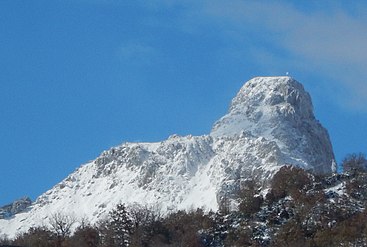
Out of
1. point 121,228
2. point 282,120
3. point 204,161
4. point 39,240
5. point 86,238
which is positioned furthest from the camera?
point 282,120

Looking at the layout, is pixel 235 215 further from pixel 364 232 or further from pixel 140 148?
pixel 140 148

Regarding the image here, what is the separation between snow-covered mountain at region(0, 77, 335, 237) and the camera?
131500mm

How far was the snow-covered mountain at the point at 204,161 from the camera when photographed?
131500 millimetres

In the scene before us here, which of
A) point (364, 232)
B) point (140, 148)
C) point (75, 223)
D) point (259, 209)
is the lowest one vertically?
point (364, 232)

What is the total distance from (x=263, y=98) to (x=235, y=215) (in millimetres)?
57503

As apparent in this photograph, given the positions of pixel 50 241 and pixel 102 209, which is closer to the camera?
pixel 50 241

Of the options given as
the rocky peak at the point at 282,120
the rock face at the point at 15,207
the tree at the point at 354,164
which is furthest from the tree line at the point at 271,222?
the rock face at the point at 15,207

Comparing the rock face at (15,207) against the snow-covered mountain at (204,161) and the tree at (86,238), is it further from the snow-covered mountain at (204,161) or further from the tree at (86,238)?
the tree at (86,238)

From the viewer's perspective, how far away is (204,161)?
140000 millimetres

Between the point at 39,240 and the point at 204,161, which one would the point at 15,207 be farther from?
the point at 39,240

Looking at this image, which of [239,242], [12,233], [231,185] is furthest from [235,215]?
[12,233]

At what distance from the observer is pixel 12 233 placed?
5433 inches

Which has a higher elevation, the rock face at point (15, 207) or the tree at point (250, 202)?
the rock face at point (15, 207)

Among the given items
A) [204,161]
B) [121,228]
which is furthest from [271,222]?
[204,161]
